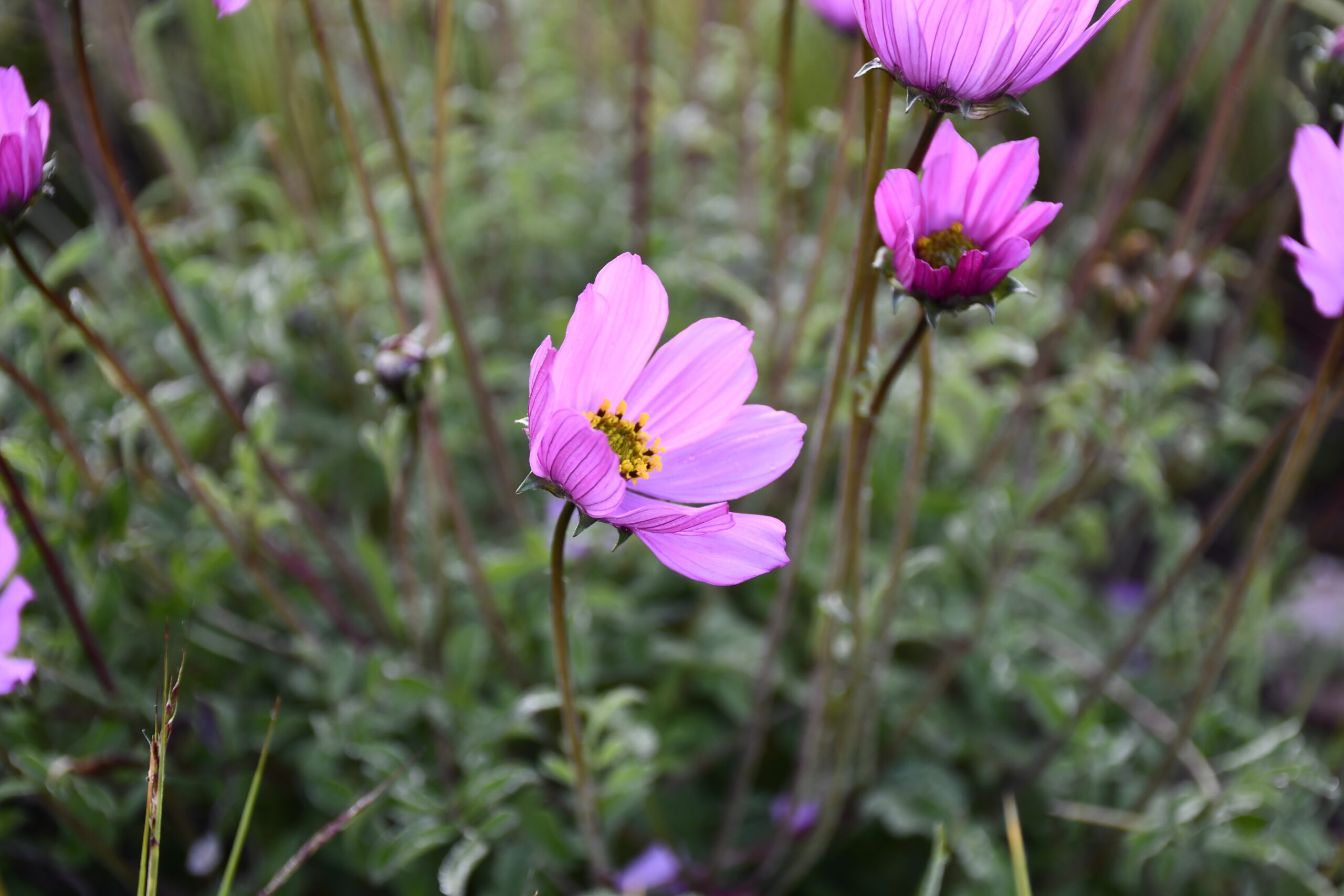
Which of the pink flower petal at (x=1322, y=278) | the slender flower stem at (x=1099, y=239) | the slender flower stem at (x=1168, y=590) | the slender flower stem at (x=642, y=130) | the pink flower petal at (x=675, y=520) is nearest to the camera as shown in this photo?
the pink flower petal at (x=675, y=520)

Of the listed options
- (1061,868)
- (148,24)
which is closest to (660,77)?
→ (148,24)

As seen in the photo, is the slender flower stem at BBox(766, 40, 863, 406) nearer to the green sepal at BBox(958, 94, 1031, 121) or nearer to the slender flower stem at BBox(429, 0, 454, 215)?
the green sepal at BBox(958, 94, 1031, 121)

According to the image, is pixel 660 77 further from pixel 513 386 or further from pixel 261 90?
pixel 261 90

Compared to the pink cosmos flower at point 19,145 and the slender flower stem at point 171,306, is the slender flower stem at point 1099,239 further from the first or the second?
the pink cosmos flower at point 19,145

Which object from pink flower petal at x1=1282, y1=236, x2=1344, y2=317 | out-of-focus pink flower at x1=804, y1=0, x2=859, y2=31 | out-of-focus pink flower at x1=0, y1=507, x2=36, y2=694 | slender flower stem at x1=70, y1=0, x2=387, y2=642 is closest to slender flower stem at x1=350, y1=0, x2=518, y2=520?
slender flower stem at x1=70, y1=0, x2=387, y2=642

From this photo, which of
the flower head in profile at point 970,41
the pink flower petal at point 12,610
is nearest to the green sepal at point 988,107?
the flower head in profile at point 970,41

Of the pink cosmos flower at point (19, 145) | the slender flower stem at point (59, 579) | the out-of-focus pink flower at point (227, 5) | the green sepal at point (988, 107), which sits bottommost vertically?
the slender flower stem at point (59, 579)
